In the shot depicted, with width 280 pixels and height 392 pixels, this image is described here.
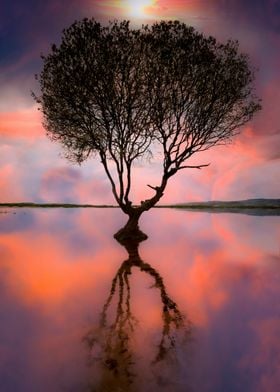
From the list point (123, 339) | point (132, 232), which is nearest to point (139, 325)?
point (123, 339)

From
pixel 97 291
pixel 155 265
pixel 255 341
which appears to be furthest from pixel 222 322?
pixel 155 265

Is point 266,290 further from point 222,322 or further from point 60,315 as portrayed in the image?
point 60,315

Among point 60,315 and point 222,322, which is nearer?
point 222,322

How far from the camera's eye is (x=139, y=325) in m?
10.6

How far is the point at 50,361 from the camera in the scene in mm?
Answer: 8133

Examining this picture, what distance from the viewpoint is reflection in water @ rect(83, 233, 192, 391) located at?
24.1 ft

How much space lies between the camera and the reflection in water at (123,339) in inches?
289

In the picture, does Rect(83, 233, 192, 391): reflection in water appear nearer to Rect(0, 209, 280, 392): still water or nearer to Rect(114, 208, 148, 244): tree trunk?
Rect(0, 209, 280, 392): still water

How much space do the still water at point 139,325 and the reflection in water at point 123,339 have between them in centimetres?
3

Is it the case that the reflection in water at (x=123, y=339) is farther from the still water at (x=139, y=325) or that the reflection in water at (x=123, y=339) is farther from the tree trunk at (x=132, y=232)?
the tree trunk at (x=132, y=232)

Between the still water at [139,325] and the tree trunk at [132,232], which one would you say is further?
the tree trunk at [132,232]

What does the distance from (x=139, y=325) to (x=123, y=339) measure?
1225 millimetres

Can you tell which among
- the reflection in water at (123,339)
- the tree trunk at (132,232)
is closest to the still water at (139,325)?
the reflection in water at (123,339)

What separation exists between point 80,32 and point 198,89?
38.2 ft
